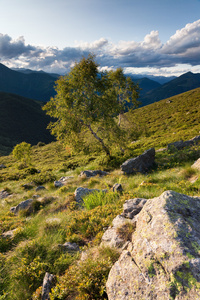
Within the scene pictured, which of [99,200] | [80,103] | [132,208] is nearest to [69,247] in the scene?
[132,208]

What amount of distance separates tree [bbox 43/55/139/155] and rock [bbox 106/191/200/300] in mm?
16795

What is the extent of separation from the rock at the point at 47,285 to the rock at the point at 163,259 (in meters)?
1.65

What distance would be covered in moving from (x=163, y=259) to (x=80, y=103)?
61.2 feet

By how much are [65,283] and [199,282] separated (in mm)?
3127

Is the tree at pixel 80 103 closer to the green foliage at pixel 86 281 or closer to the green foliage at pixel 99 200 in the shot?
the green foliage at pixel 99 200

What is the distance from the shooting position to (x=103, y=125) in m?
21.6

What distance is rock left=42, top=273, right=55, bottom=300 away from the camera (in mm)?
3979

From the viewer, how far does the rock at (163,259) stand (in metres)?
2.71

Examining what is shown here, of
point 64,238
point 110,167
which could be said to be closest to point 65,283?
point 64,238

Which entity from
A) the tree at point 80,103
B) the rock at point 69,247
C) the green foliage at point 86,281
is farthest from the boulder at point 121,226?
the tree at point 80,103

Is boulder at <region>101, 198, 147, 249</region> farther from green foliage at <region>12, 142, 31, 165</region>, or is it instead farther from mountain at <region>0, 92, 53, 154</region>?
mountain at <region>0, 92, 53, 154</region>

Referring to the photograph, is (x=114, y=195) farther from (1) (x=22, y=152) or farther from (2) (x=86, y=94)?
(1) (x=22, y=152)

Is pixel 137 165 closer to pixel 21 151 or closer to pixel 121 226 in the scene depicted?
pixel 121 226

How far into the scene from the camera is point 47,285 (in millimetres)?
4133
